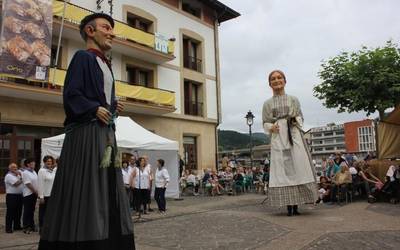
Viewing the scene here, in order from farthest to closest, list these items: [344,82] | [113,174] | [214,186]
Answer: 1. [344,82]
2. [214,186]
3. [113,174]

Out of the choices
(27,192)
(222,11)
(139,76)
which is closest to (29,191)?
(27,192)

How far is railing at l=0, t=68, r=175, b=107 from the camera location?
1683cm

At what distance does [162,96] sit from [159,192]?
11.2 meters

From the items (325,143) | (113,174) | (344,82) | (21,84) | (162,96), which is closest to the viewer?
(113,174)

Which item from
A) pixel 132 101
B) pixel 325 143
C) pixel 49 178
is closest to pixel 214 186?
pixel 132 101

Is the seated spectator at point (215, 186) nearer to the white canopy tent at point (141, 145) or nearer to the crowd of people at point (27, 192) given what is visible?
the white canopy tent at point (141, 145)

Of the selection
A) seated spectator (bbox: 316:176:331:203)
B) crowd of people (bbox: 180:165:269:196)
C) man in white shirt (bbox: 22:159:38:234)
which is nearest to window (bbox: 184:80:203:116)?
crowd of people (bbox: 180:165:269:196)

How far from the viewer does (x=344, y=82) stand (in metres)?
20.7

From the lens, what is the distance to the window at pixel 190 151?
2636 cm

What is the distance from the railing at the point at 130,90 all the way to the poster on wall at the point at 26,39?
1755 mm

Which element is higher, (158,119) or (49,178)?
(158,119)

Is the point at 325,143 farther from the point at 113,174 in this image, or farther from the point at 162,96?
the point at 113,174

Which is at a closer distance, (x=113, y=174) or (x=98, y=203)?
(x=98, y=203)

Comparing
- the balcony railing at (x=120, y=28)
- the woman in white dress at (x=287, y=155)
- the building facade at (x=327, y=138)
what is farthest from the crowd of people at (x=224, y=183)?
the building facade at (x=327, y=138)
